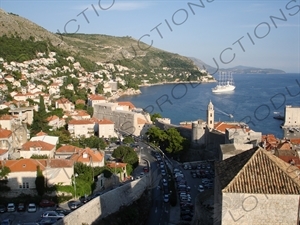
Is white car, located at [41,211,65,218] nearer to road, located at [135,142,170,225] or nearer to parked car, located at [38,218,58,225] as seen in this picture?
parked car, located at [38,218,58,225]

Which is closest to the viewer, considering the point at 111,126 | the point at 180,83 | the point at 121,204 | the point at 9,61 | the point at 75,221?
the point at 75,221

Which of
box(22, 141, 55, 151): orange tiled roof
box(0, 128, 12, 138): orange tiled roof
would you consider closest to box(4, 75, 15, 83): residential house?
box(0, 128, 12, 138): orange tiled roof

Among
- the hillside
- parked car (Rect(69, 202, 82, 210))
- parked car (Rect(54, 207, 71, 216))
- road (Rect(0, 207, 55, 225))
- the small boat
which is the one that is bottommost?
the small boat

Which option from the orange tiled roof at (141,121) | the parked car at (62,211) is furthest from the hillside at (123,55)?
the parked car at (62,211)

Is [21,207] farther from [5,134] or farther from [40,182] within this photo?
[5,134]

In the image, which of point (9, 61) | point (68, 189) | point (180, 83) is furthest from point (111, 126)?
point (180, 83)

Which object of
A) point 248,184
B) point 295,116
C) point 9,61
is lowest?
point 295,116

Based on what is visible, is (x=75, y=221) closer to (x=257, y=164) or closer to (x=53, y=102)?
(x=257, y=164)
